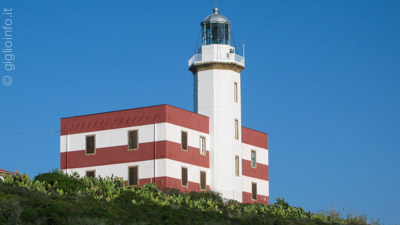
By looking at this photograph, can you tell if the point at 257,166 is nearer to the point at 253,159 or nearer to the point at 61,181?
the point at 253,159

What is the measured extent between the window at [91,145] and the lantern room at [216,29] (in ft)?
34.0

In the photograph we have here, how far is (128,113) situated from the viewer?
2142 inches

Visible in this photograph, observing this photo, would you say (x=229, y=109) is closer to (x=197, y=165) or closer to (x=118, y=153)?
(x=197, y=165)

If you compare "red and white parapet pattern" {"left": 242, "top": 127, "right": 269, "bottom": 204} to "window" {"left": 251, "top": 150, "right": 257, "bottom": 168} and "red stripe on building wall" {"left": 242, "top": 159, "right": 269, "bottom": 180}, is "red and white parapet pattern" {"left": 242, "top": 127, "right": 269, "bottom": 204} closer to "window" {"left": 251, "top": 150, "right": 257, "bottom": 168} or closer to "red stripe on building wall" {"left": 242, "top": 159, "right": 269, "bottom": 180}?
"red stripe on building wall" {"left": 242, "top": 159, "right": 269, "bottom": 180}

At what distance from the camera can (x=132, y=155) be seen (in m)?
53.8

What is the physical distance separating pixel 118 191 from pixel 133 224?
24.7 feet

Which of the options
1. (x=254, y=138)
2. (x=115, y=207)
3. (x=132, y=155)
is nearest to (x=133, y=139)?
(x=132, y=155)

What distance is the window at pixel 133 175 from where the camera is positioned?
53219 mm

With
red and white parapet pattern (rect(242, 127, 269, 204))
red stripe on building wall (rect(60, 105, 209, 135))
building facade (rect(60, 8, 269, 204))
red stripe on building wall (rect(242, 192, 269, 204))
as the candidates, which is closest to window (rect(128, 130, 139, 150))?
building facade (rect(60, 8, 269, 204))

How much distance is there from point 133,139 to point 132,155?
40.6 inches

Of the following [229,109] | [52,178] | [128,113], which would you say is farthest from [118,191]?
[229,109]

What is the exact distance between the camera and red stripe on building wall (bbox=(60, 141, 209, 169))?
173 feet

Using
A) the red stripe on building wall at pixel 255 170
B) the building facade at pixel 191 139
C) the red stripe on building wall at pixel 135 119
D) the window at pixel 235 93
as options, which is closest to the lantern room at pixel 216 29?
the building facade at pixel 191 139

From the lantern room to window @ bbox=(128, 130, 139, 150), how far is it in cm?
888
